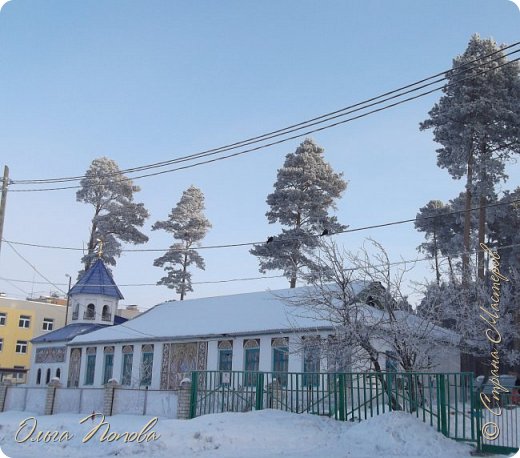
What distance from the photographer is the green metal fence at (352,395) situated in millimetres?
15664

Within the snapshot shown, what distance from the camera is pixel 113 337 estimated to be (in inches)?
1464

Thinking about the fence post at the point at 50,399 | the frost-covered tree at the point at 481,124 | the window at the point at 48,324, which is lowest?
the fence post at the point at 50,399

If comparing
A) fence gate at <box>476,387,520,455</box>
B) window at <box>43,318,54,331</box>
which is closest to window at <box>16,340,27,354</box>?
window at <box>43,318,54,331</box>

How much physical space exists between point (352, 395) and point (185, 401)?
21.4 feet

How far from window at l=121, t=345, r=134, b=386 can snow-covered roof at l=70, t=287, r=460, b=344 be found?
69 centimetres

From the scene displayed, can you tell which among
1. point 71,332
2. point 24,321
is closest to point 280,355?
point 71,332

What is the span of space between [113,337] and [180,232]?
21346 millimetres

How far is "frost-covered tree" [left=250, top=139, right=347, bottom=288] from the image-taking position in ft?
153

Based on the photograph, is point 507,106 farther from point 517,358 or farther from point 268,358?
point 268,358

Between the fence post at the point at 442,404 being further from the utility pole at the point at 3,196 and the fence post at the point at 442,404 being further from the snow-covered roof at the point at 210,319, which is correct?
the utility pole at the point at 3,196

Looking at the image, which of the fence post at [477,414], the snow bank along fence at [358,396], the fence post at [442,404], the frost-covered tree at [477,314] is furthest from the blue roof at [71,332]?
the fence post at [477,414]

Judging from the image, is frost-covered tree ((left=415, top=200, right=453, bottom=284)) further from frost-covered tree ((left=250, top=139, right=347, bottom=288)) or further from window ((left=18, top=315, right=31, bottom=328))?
window ((left=18, top=315, right=31, bottom=328))

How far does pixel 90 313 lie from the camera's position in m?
43.9

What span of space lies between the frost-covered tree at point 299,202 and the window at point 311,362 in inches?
732
